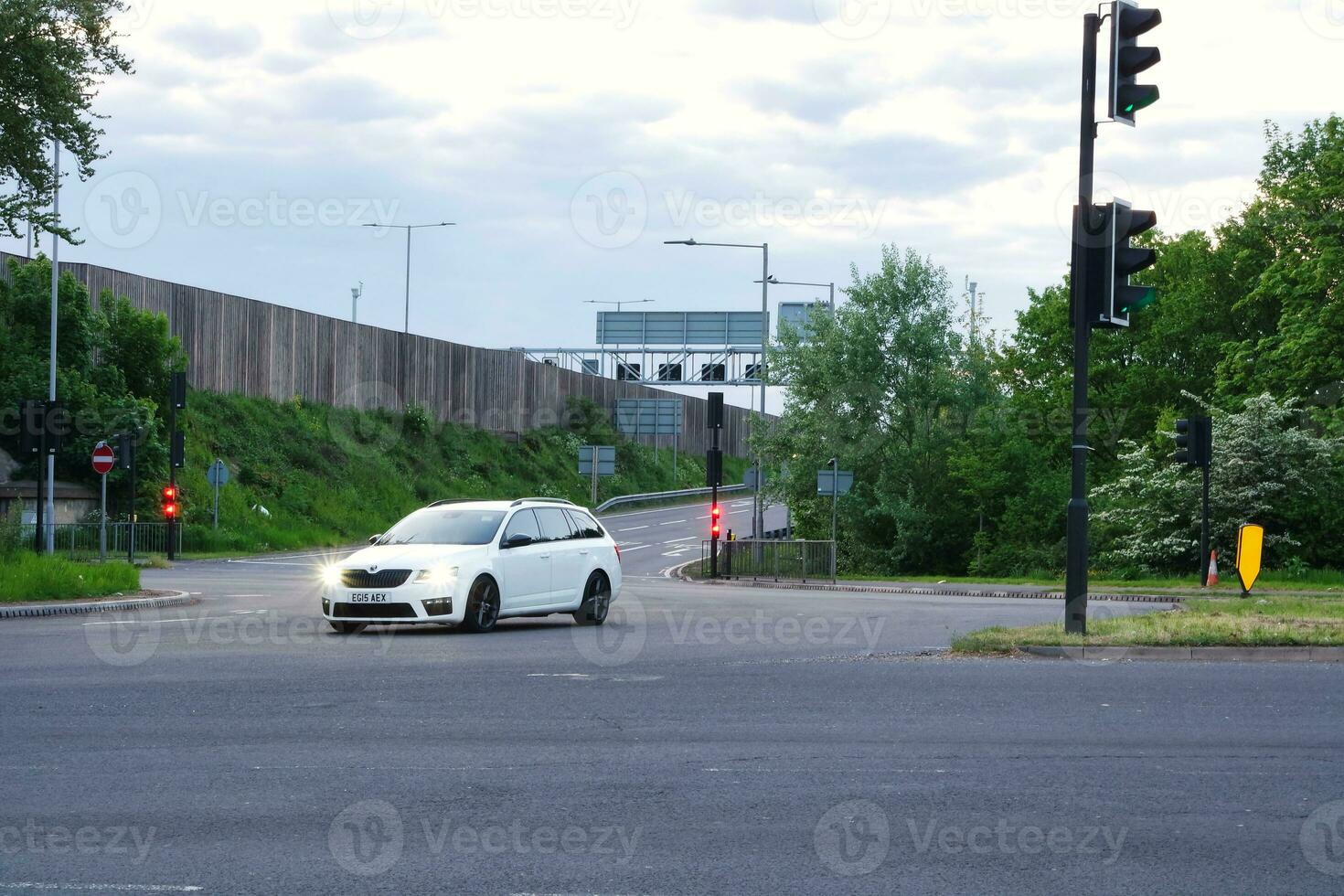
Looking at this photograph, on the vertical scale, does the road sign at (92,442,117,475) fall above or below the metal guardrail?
above

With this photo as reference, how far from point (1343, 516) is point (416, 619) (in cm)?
2932

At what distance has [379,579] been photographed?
1772 centimetres

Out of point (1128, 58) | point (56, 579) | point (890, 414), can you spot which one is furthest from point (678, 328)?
point (1128, 58)

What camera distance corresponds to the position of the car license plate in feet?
57.9

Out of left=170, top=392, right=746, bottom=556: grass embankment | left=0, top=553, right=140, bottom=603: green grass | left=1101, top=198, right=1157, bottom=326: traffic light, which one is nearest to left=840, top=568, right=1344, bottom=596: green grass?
left=1101, top=198, right=1157, bottom=326: traffic light

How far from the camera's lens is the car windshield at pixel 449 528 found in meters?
18.8

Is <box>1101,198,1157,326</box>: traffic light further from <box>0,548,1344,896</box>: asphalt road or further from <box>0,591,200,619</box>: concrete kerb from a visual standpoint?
<box>0,591,200,619</box>: concrete kerb

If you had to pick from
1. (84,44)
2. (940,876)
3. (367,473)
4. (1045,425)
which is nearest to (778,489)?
(1045,425)

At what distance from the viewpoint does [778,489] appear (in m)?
51.4

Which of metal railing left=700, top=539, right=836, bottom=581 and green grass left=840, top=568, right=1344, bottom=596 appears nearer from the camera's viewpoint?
green grass left=840, top=568, right=1344, bottom=596

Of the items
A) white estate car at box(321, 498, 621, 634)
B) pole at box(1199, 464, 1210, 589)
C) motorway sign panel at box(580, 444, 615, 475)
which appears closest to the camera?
white estate car at box(321, 498, 621, 634)

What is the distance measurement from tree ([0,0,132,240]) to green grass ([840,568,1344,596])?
2281 cm

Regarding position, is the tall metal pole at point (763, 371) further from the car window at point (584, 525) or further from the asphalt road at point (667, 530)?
the car window at point (584, 525)

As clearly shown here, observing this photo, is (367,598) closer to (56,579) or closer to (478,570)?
(478,570)
